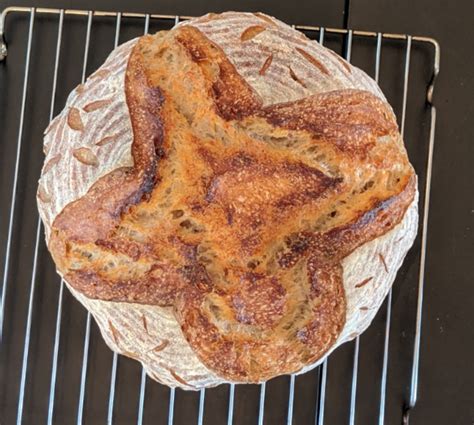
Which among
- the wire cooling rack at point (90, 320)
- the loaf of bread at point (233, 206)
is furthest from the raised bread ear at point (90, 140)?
the wire cooling rack at point (90, 320)

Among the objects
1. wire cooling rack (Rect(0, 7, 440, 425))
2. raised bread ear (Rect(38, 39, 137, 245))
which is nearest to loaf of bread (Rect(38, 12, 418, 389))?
raised bread ear (Rect(38, 39, 137, 245))

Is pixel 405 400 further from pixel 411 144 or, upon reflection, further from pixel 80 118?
pixel 80 118

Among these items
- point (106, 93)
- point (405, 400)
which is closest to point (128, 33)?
point (106, 93)

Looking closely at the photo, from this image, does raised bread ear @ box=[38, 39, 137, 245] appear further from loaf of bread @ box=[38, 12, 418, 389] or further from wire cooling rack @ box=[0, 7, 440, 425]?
wire cooling rack @ box=[0, 7, 440, 425]

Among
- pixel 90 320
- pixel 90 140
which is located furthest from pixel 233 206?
pixel 90 320

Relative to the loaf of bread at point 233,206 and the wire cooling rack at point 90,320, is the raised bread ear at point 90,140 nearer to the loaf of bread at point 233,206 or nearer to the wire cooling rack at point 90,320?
the loaf of bread at point 233,206

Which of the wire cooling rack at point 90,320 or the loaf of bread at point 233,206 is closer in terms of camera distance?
the loaf of bread at point 233,206

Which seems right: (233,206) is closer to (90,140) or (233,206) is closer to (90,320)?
(90,140)
